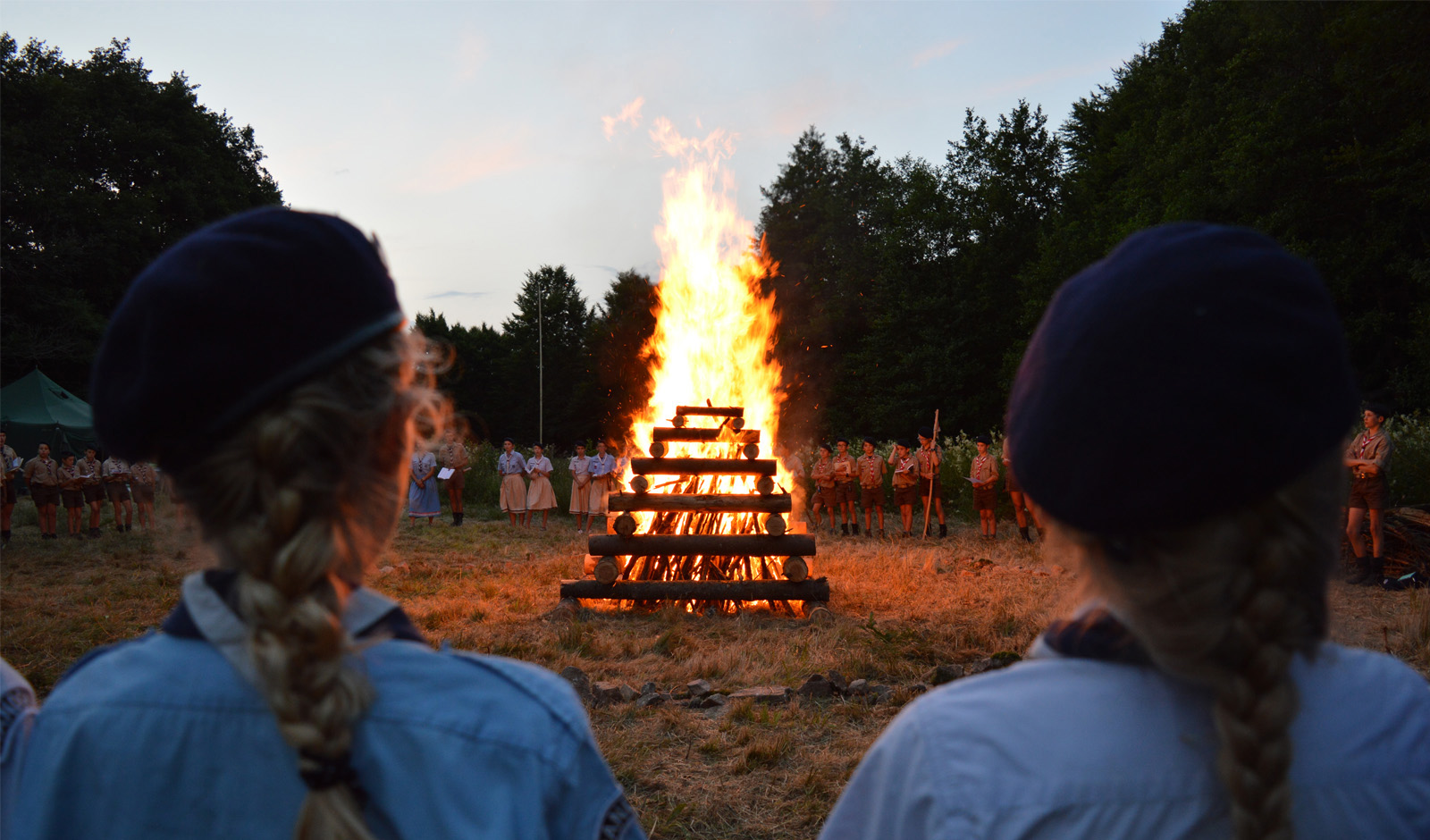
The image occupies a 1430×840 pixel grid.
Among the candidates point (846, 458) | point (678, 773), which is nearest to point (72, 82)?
point (846, 458)

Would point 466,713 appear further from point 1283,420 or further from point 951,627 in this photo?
point 951,627

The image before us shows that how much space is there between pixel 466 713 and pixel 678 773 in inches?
154

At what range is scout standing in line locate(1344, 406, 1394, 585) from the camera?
1002 centimetres

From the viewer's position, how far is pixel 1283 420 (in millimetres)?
944

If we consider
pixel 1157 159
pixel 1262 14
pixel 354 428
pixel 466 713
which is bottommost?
pixel 466 713

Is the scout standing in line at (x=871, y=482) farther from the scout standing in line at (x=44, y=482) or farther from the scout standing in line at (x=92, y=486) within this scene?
the scout standing in line at (x=44, y=482)

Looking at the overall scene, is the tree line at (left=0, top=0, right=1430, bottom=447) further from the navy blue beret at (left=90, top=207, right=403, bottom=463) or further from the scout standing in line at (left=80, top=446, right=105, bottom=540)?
the navy blue beret at (left=90, top=207, right=403, bottom=463)

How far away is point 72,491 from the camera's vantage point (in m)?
16.6

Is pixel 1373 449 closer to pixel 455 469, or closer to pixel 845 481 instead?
pixel 845 481

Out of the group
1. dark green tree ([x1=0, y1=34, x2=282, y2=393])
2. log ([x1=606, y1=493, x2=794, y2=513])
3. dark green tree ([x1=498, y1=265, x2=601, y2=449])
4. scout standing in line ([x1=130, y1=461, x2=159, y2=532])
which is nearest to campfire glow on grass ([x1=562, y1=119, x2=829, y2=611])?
log ([x1=606, y1=493, x2=794, y2=513])

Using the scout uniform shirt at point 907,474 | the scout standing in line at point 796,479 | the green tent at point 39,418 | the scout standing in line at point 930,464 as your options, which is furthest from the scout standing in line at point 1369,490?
the green tent at point 39,418

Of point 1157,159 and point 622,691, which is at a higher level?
point 1157,159

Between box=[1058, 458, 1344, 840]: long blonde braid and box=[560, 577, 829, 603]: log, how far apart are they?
26.0 ft

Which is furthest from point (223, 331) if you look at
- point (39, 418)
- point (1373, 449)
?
point (39, 418)
